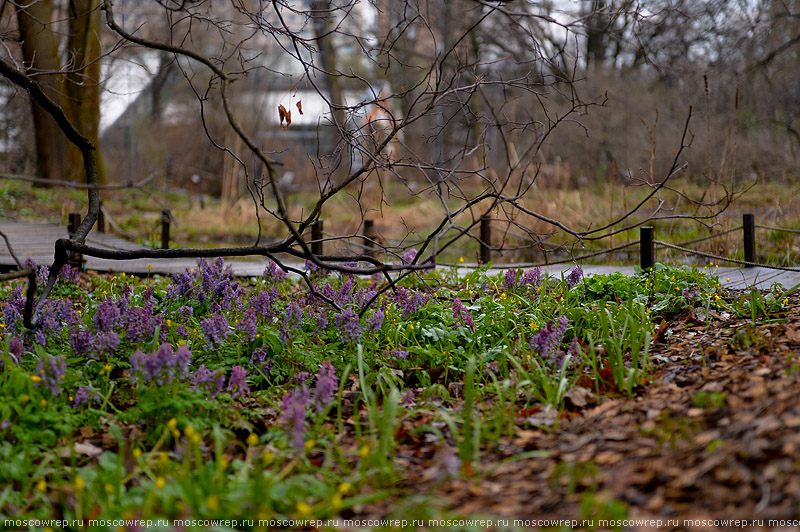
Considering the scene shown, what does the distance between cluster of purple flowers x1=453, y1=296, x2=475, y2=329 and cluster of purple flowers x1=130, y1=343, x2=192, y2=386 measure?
1.63 metres

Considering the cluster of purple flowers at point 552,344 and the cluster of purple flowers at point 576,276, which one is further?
the cluster of purple flowers at point 576,276

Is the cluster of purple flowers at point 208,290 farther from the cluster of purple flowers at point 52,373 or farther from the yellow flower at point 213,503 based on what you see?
the yellow flower at point 213,503

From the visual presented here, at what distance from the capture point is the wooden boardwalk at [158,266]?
18.4 feet

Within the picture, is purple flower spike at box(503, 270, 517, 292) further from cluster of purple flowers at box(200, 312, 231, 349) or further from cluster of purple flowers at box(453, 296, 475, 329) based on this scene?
cluster of purple flowers at box(200, 312, 231, 349)

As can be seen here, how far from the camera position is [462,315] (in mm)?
3850

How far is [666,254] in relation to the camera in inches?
291

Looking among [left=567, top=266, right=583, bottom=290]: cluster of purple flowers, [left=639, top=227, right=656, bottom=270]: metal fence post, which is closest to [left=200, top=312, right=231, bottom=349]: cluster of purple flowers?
[left=567, top=266, right=583, bottom=290]: cluster of purple flowers

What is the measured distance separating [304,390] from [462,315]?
55.3 inches

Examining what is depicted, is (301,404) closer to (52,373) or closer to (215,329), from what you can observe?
(215,329)

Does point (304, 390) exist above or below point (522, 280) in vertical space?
below

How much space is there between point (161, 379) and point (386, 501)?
3.78 ft

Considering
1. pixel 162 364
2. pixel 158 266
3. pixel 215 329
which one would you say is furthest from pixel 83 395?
pixel 158 266

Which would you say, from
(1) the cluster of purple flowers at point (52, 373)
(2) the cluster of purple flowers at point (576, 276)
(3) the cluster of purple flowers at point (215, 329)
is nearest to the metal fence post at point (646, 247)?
(2) the cluster of purple flowers at point (576, 276)

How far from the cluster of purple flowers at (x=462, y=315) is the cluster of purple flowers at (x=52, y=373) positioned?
6.77 feet
